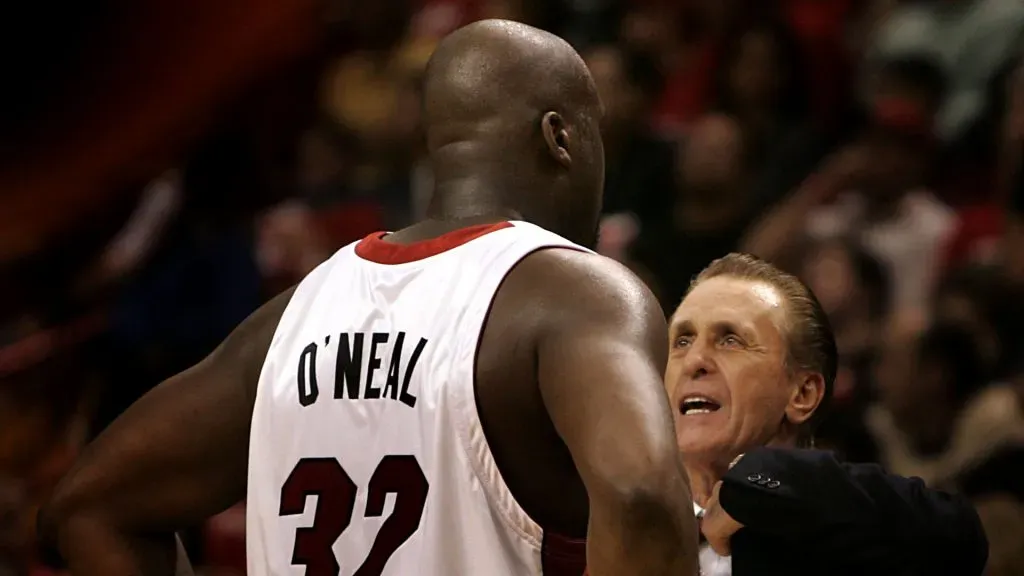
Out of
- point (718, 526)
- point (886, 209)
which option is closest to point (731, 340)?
point (718, 526)

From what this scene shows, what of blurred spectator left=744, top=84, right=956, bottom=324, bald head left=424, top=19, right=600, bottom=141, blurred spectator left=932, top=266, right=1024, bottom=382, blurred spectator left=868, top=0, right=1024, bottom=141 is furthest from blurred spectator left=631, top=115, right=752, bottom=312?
bald head left=424, top=19, right=600, bottom=141

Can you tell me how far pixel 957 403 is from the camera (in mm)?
5156

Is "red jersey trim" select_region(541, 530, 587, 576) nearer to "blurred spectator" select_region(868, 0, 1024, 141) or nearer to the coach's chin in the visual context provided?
the coach's chin

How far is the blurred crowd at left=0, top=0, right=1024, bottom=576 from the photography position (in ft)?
17.1

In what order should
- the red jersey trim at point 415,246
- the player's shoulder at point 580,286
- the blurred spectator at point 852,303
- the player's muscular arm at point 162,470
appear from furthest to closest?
the blurred spectator at point 852,303 → the player's muscular arm at point 162,470 → the red jersey trim at point 415,246 → the player's shoulder at point 580,286

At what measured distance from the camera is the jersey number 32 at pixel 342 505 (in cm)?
241

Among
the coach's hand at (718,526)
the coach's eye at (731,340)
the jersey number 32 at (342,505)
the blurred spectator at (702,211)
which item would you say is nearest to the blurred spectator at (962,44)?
the blurred spectator at (702,211)

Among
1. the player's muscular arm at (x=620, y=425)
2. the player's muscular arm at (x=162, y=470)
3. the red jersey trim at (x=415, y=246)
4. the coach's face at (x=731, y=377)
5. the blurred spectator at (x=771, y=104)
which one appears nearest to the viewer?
the player's muscular arm at (x=620, y=425)

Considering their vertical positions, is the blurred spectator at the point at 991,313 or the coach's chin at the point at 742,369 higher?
the coach's chin at the point at 742,369

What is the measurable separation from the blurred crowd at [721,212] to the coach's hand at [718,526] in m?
1.79

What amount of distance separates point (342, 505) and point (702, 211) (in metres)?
3.95

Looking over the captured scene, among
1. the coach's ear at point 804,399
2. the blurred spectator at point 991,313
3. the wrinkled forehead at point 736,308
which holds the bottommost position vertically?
the blurred spectator at point 991,313

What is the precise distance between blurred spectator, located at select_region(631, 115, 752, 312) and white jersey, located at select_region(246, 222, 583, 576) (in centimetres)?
344

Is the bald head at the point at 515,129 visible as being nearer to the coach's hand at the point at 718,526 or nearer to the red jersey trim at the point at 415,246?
the red jersey trim at the point at 415,246
